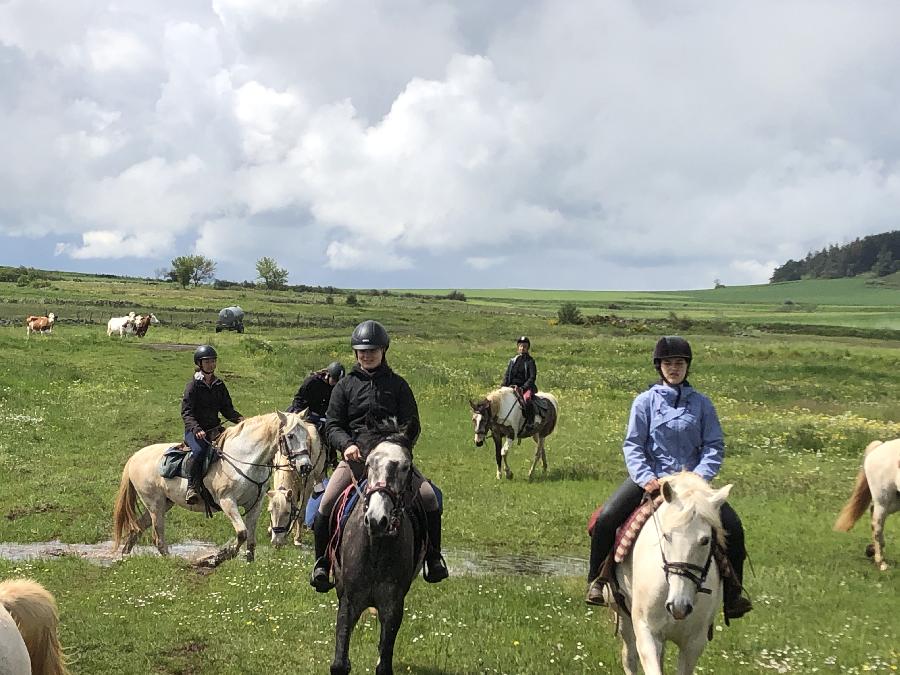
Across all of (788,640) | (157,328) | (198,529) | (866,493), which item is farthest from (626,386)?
(157,328)

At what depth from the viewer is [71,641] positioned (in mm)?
8234

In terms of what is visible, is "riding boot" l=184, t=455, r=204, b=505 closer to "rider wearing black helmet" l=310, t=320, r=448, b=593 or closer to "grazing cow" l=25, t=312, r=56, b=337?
"rider wearing black helmet" l=310, t=320, r=448, b=593

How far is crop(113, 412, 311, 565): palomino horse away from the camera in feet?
38.5

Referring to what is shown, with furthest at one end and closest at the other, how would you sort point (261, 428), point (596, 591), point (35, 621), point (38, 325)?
point (38, 325) → point (261, 428) → point (596, 591) → point (35, 621)

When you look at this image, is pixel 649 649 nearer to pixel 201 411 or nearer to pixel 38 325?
pixel 201 411

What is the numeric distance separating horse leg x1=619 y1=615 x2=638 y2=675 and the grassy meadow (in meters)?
0.63

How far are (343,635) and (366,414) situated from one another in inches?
84.6

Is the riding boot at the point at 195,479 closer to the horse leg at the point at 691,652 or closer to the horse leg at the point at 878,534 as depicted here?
the horse leg at the point at 691,652

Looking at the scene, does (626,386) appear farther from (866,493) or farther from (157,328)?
(157,328)

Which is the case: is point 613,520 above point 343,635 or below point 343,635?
above

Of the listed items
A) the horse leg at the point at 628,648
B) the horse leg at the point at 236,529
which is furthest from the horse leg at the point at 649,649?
the horse leg at the point at 236,529

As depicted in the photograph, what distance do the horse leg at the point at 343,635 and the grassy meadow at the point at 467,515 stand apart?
123cm

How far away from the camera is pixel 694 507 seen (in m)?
5.77

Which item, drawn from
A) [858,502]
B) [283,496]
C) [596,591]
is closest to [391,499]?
[596,591]
